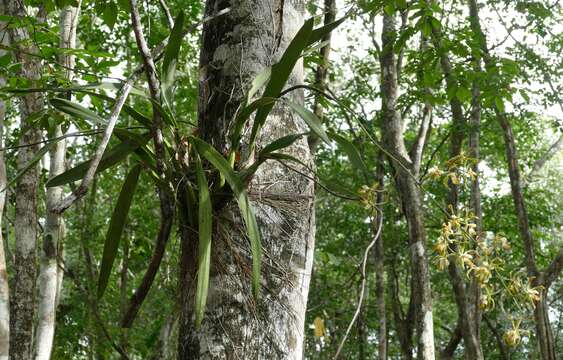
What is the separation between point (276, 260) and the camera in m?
1.68

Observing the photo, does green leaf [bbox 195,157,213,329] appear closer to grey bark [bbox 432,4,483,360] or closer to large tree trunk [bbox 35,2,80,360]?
large tree trunk [bbox 35,2,80,360]

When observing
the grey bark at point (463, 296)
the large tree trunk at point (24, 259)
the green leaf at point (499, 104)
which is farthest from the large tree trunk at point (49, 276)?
the grey bark at point (463, 296)

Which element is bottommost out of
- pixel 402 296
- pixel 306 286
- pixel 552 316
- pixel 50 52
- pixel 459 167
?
pixel 306 286

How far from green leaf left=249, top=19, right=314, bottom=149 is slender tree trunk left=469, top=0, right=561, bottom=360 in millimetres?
4660

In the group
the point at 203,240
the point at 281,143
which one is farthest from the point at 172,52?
the point at 203,240

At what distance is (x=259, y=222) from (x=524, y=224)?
7.01m

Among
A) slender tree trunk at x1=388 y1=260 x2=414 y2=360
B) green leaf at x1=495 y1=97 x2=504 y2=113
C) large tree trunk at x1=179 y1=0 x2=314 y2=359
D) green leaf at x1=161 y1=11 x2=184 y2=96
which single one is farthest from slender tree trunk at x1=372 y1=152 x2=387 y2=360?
green leaf at x1=161 y1=11 x2=184 y2=96

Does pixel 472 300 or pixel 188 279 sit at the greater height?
pixel 472 300

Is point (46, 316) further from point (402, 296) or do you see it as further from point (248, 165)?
point (402, 296)

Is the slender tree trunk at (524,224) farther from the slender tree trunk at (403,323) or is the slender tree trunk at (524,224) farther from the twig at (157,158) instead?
the twig at (157,158)

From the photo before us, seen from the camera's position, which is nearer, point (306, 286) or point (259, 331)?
point (259, 331)

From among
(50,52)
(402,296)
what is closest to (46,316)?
(50,52)

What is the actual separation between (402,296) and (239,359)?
14.0 meters

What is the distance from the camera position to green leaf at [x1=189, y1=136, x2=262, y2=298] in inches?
58.7
